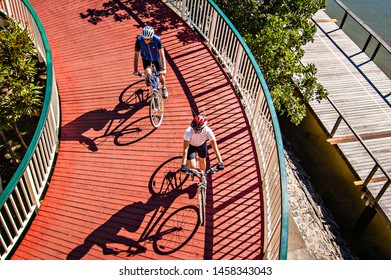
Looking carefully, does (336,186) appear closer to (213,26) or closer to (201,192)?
(213,26)

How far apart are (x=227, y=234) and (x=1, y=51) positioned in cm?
699

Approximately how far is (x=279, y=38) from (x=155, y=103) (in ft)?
16.9

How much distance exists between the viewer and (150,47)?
9898 mm

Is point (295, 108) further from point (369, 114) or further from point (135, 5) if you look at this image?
point (135, 5)

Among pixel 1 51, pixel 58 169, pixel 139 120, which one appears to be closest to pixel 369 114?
pixel 139 120

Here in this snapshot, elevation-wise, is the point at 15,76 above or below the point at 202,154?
below

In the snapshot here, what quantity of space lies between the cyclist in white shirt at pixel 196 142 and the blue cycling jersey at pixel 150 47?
2.73 m

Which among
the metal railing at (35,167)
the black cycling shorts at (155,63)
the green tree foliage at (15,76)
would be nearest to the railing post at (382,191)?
the black cycling shorts at (155,63)

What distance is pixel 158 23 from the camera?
14023 millimetres

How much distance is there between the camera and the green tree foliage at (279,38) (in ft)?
43.0

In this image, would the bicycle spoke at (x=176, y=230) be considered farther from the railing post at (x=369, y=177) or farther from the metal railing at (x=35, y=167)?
the railing post at (x=369, y=177)

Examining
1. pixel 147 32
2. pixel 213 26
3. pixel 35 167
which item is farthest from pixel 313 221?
pixel 35 167

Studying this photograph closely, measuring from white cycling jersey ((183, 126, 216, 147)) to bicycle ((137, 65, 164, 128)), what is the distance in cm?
207

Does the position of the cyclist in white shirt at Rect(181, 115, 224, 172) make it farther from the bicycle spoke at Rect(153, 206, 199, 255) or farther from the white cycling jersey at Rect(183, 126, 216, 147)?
the bicycle spoke at Rect(153, 206, 199, 255)
